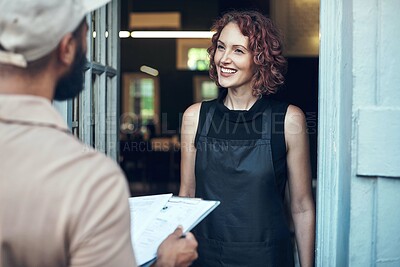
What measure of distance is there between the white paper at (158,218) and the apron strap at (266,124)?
0.73m

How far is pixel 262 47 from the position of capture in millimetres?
2568

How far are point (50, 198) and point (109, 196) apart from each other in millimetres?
111

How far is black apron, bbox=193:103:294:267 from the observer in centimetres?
240

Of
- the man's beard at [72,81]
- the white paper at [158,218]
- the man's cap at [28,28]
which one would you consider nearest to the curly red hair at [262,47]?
the white paper at [158,218]

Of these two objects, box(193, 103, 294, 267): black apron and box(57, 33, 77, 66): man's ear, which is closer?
box(57, 33, 77, 66): man's ear

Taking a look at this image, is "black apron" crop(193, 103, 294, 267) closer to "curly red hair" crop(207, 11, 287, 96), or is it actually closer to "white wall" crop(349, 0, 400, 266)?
"curly red hair" crop(207, 11, 287, 96)

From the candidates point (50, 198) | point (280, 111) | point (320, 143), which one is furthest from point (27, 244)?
point (280, 111)

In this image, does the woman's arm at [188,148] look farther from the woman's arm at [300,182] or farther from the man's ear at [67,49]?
the man's ear at [67,49]

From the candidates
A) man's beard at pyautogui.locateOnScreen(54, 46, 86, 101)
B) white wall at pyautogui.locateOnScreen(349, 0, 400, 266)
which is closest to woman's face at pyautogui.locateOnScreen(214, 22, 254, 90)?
white wall at pyautogui.locateOnScreen(349, 0, 400, 266)

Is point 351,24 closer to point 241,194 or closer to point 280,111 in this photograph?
point 280,111

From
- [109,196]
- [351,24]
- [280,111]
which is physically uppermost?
[351,24]

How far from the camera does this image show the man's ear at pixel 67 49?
1.17m

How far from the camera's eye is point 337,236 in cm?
220

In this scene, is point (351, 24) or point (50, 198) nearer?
point (50, 198)
